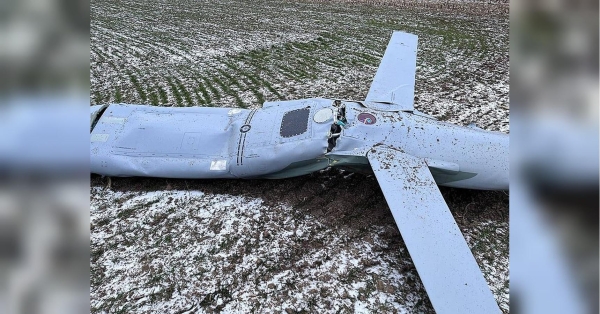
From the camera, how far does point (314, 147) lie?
548 centimetres

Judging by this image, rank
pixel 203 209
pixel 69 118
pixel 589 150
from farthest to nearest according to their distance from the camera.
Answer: pixel 203 209
pixel 69 118
pixel 589 150

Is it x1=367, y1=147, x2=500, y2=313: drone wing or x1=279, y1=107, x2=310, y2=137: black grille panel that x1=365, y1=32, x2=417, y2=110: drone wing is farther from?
x1=279, y1=107, x2=310, y2=137: black grille panel

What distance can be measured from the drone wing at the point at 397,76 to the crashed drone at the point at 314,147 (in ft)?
2.73

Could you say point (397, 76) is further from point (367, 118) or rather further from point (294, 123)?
point (294, 123)

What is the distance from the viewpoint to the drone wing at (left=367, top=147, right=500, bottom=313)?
12.2ft

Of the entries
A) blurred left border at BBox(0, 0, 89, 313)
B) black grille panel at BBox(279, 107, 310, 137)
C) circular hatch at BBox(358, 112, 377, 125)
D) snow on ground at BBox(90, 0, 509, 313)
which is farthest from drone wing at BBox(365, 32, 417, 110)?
blurred left border at BBox(0, 0, 89, 313)

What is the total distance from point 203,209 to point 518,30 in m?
5.27

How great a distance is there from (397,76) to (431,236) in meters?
4.26

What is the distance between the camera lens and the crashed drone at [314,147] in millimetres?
5199

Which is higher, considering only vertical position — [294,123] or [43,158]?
[43,158]

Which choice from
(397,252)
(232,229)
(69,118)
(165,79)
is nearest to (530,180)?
(69,118)

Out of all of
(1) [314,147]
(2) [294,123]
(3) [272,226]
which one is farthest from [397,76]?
(3) [272,226]

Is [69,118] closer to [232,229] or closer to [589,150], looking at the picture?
[589,150]

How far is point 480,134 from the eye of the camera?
5652 mm
